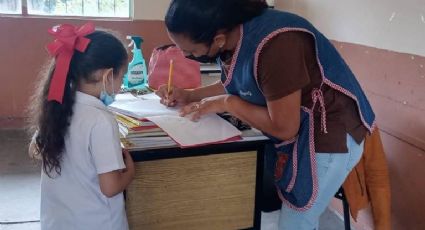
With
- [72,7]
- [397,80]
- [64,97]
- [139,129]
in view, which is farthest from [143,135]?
[72,7]

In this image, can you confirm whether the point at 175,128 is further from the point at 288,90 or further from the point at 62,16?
the point at 62,16

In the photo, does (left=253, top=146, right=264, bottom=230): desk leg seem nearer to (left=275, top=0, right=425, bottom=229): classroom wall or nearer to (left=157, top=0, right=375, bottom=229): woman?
(left=157, top=0, right=375, bottom=229): woman

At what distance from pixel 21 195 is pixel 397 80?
206 cm

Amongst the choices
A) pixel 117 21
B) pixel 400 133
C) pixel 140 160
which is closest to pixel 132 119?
pixel 140 160

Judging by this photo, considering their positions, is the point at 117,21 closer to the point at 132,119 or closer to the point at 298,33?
the point at 132,119

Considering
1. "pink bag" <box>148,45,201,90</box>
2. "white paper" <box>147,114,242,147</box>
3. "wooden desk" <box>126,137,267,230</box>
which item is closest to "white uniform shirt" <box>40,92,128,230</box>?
"wooden desk" <box>126,137,267,230</box>

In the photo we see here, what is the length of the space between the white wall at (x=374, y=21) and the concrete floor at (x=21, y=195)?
3.21 feet

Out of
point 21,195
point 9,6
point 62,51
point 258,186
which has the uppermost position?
point 62,51

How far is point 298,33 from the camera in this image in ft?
3.77

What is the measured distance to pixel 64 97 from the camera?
3.72ft

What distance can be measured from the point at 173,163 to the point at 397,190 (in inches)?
40.5

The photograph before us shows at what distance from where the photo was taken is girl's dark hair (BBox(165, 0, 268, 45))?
1.12m

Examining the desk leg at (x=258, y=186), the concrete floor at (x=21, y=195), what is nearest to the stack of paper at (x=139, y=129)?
the desk leg at (x=258, y=186)

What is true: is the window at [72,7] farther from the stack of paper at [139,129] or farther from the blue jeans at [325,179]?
the blue jeans at [325,179]
